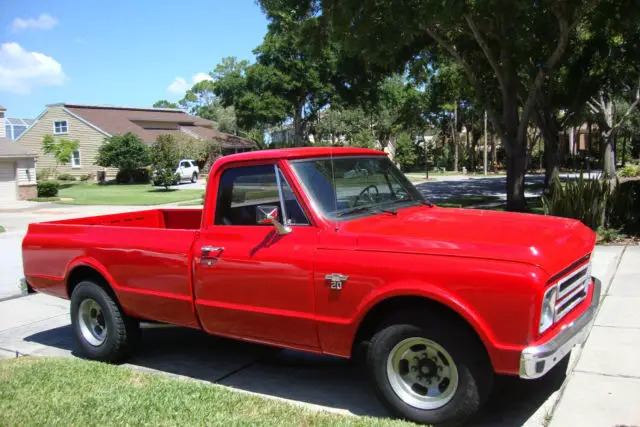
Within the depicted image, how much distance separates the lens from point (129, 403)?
13.7ft

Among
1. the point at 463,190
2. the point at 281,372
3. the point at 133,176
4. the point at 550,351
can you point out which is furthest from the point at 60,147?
the point at 550,351

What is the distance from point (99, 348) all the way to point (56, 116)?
49.0m

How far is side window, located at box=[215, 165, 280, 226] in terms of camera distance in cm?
463

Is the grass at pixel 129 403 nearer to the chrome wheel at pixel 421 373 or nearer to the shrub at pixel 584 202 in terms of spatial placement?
the chrome wheel at pixel 421 373

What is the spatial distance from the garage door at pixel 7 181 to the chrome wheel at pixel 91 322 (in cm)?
2929

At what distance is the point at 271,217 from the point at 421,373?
1.48m

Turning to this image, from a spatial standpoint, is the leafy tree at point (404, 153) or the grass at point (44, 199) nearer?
the grass at point (44, 199)

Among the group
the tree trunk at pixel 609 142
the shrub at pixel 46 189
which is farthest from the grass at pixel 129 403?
the shrub at pixel 46 189

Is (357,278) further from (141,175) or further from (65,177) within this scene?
(65,177)

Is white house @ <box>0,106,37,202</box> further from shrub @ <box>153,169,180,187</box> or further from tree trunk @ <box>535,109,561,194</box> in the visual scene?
tree trunk @ <box>535,109,561,194</box>

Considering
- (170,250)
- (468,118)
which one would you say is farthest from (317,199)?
(468,118)

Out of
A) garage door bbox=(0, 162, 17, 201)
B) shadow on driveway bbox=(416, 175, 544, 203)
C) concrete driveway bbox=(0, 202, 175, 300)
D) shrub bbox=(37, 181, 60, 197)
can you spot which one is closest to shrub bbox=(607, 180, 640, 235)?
shadow on driveway bbox=(416, 175, 544, 203)

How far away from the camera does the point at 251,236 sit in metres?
4.47

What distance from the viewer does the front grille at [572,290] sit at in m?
3.68
